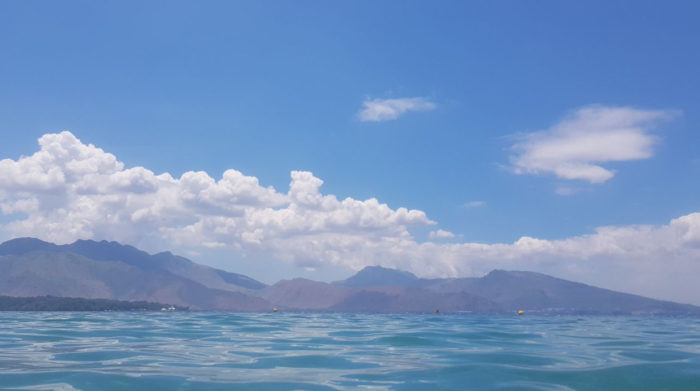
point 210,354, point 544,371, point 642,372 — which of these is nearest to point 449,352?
point 544,371

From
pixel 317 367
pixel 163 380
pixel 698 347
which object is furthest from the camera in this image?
pixel 698 347

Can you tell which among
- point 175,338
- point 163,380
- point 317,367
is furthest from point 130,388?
point 175,338

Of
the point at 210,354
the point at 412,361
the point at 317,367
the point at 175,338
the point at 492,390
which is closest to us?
the point at 492,390

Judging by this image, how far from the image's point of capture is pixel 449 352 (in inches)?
1068

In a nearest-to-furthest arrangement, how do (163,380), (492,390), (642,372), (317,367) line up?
(492,390) < (163,380) < (642,372) < (317,367)

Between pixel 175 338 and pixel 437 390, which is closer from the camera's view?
pixel 437 390

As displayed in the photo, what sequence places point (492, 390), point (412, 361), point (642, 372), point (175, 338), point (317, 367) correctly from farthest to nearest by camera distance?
point (175, 338) → point (412, 361) → point (317, 367) → point (642, 372) → point (492, 390)

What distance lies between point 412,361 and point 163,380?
10494 mm

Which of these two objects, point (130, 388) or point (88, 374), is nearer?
point (130, 388)

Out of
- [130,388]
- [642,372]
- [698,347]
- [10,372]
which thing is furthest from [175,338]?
[698,347]

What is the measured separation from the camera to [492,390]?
54.5ft

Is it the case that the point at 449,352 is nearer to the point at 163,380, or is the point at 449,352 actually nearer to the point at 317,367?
the point at 317,367

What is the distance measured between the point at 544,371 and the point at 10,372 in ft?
62.9

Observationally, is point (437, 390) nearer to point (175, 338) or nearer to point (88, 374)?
point (88, 374)
